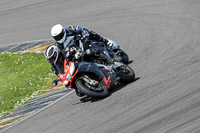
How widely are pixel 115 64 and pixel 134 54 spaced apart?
230cm

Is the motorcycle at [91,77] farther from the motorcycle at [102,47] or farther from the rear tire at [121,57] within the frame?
the rear tire at [121,57]

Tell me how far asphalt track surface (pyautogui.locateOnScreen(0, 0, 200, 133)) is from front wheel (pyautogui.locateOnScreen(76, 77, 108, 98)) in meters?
0.21

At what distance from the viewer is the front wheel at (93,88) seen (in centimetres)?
973

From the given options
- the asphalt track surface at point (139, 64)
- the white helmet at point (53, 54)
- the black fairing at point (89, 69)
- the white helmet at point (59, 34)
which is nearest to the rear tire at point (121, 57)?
the asphalt track surface at point (139, 64)

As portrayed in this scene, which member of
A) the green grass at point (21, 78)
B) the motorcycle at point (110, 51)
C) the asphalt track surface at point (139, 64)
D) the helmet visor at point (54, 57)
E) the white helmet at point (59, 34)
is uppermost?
the white helmet at point (59, 34)

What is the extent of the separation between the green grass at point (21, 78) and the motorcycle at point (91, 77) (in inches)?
123

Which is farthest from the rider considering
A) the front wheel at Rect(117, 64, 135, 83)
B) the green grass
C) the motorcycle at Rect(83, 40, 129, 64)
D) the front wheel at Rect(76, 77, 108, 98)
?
the green grass

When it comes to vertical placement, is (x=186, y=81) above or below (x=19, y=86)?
above

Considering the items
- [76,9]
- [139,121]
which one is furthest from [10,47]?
[139,121]

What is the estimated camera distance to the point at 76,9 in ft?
64.8

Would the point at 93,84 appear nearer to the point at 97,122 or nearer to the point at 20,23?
→ the point at 97,122

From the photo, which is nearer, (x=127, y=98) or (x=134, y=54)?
(x=127, y=98)

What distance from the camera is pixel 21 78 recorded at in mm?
14805

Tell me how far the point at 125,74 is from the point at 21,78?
5.42 m
